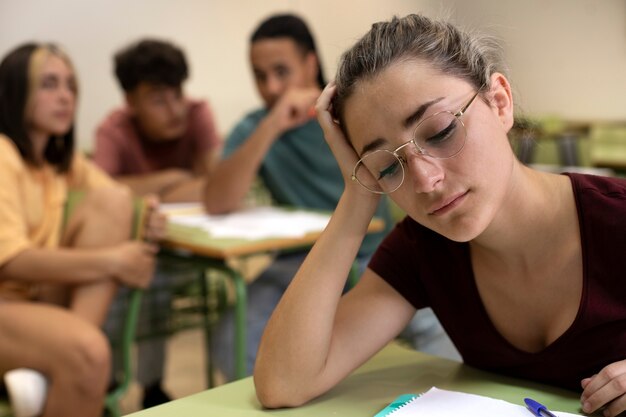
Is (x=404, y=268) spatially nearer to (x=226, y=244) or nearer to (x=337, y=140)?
(x=337, y=140)

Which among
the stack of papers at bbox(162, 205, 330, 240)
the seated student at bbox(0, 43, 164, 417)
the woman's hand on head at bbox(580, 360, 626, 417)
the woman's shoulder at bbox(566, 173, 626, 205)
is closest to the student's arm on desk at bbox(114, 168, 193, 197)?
the stack of papers at bbox(162, 205, 330, 240)

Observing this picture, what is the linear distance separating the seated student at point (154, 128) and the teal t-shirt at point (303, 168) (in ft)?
Result: 1.78

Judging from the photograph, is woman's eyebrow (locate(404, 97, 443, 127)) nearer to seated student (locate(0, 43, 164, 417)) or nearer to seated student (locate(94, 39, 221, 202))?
seated student (locate(0, 43, 164, 417))

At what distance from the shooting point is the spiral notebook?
0.82 metres

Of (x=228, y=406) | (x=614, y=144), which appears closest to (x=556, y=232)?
(x=228, y=406)

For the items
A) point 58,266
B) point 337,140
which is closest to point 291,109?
point 58,266

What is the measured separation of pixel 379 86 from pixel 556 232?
0.31 meters

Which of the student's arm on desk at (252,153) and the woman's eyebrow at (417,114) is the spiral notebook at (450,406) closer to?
the woman's eyebrow at (417,114)

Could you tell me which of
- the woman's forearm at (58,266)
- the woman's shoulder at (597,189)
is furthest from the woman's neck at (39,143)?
the woman's shoulder at (597,189)

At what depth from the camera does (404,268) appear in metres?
1.05

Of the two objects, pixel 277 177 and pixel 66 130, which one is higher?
pixel 66 130

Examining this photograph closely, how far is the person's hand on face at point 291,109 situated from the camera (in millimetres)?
2426

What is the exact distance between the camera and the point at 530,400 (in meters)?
0.84

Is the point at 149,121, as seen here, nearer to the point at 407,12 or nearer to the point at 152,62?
the point at 152,62
